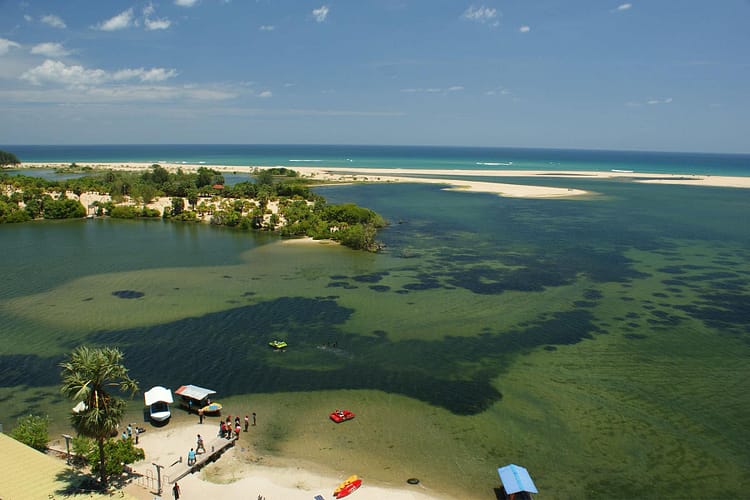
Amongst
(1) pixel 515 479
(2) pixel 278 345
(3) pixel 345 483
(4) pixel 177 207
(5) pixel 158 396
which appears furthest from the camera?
(4) pixel 177 207

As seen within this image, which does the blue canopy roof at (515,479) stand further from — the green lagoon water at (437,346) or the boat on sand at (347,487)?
the boat on sand at (347,487)

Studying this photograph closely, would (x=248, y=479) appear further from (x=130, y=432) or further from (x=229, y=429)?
(x=130, y=432)

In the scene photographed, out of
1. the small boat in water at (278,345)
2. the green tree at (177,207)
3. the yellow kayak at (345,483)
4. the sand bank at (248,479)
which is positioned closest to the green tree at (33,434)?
the sand bank at (248,479)

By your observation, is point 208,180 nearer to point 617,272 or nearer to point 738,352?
point 617,272

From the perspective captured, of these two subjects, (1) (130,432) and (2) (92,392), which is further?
(1) (130,432)

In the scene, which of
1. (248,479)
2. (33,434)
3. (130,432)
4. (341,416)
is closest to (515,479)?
(341,416)

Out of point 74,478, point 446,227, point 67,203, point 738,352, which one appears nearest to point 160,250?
point 67,203

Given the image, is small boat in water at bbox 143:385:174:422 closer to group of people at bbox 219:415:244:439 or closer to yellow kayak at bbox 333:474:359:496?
group of people at bbox 219:415:244:439

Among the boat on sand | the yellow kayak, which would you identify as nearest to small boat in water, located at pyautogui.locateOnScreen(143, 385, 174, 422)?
the yellow kayak
